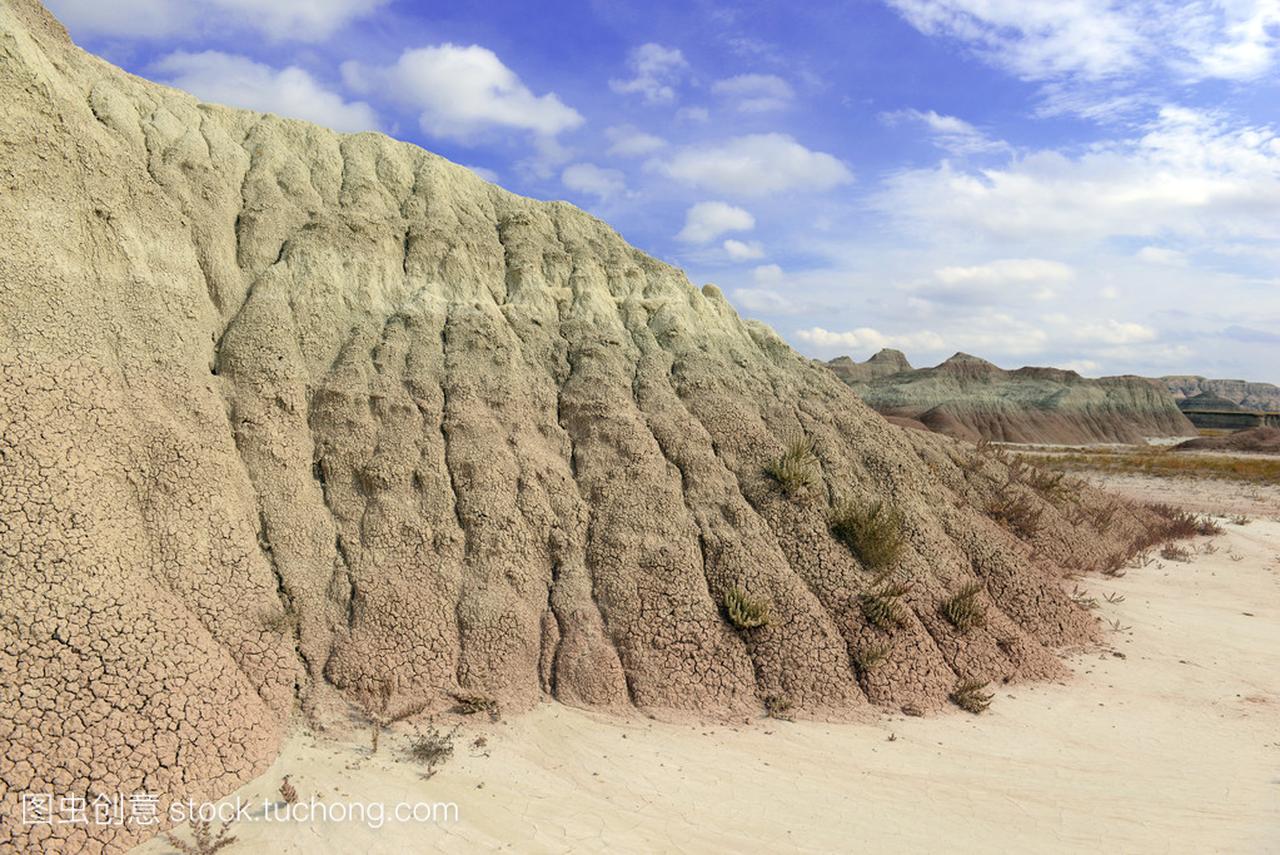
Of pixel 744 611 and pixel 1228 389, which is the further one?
pixel 1228 389

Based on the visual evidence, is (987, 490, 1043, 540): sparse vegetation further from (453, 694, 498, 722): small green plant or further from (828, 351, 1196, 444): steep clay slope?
(828, 351, 1196, 444): steep clay slope

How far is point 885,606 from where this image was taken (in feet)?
25.7

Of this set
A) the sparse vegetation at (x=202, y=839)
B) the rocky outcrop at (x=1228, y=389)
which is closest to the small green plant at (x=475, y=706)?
the sparse vegetation at (x=202, y=839)

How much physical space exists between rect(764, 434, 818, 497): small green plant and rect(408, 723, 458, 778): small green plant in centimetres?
505

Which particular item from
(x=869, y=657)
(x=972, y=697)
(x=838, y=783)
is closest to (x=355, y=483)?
(x=838, y=783)

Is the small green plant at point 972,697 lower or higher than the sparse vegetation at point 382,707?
lower

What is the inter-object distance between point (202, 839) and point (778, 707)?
15.8 ft

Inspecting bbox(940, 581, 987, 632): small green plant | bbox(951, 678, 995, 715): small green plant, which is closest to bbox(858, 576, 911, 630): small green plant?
bbox(940, 581, 987, 632): small green plant

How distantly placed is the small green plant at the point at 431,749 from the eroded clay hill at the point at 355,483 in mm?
508

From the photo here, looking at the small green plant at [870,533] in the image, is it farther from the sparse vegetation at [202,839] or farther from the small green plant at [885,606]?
the sparse vegetation at [202,839]

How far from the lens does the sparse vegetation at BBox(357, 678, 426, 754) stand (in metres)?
6.15

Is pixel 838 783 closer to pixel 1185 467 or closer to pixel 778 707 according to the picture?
pixel 778 707

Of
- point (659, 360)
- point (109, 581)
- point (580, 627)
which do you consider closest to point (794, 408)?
point (659, 360)

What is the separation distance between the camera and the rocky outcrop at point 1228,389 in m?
147
